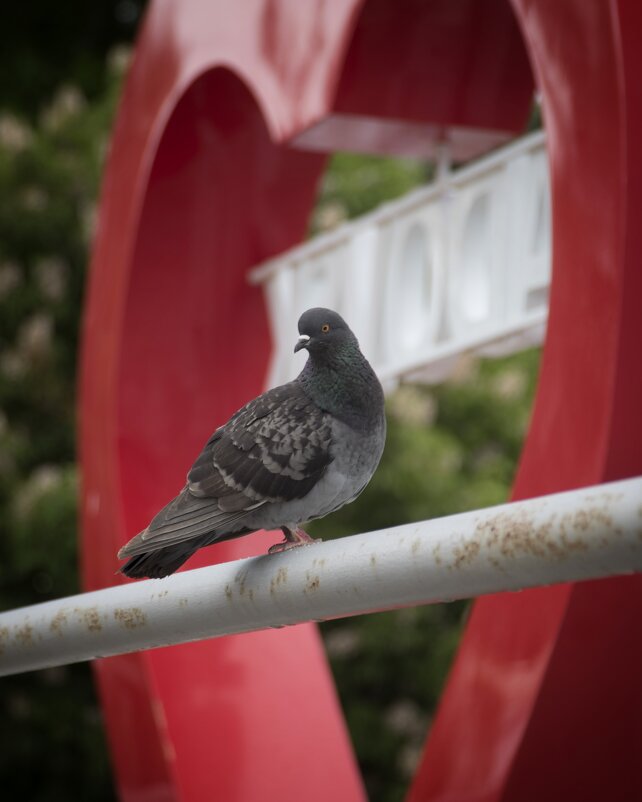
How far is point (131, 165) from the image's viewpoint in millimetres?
6645

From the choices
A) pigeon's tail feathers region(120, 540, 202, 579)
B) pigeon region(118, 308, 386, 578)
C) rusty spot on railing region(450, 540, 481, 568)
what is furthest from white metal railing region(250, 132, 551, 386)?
rusty spot on railing region(450, 540, 481, 568)

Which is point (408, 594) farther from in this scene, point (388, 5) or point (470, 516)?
point (388, 5)

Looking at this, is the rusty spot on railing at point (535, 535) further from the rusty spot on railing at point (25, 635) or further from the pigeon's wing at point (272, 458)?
the rusty spot on railing at point (25, 635)

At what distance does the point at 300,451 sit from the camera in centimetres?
308

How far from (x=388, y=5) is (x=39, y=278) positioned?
4.60 m

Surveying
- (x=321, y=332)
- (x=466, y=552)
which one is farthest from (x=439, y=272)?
(x=466, y=552)

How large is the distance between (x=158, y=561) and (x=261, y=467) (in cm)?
29

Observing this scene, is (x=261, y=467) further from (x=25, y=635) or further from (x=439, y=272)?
(x=439, y=272)

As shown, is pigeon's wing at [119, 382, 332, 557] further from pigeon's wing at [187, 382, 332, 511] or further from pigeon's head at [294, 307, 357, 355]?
pigeon's head at [294, 307, 357, 355]

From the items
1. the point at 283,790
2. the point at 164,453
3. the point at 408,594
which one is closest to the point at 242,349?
the point at 164,453

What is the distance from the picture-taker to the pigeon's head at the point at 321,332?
3.04 metres

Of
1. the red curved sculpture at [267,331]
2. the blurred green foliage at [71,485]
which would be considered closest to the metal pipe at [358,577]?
the red curved sculpture at [267,331]

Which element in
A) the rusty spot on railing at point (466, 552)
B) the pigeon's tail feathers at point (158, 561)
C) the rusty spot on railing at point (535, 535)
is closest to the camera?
the rusty spot on railing at point (535, 535)

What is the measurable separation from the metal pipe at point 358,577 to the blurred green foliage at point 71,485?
18.3 feet
